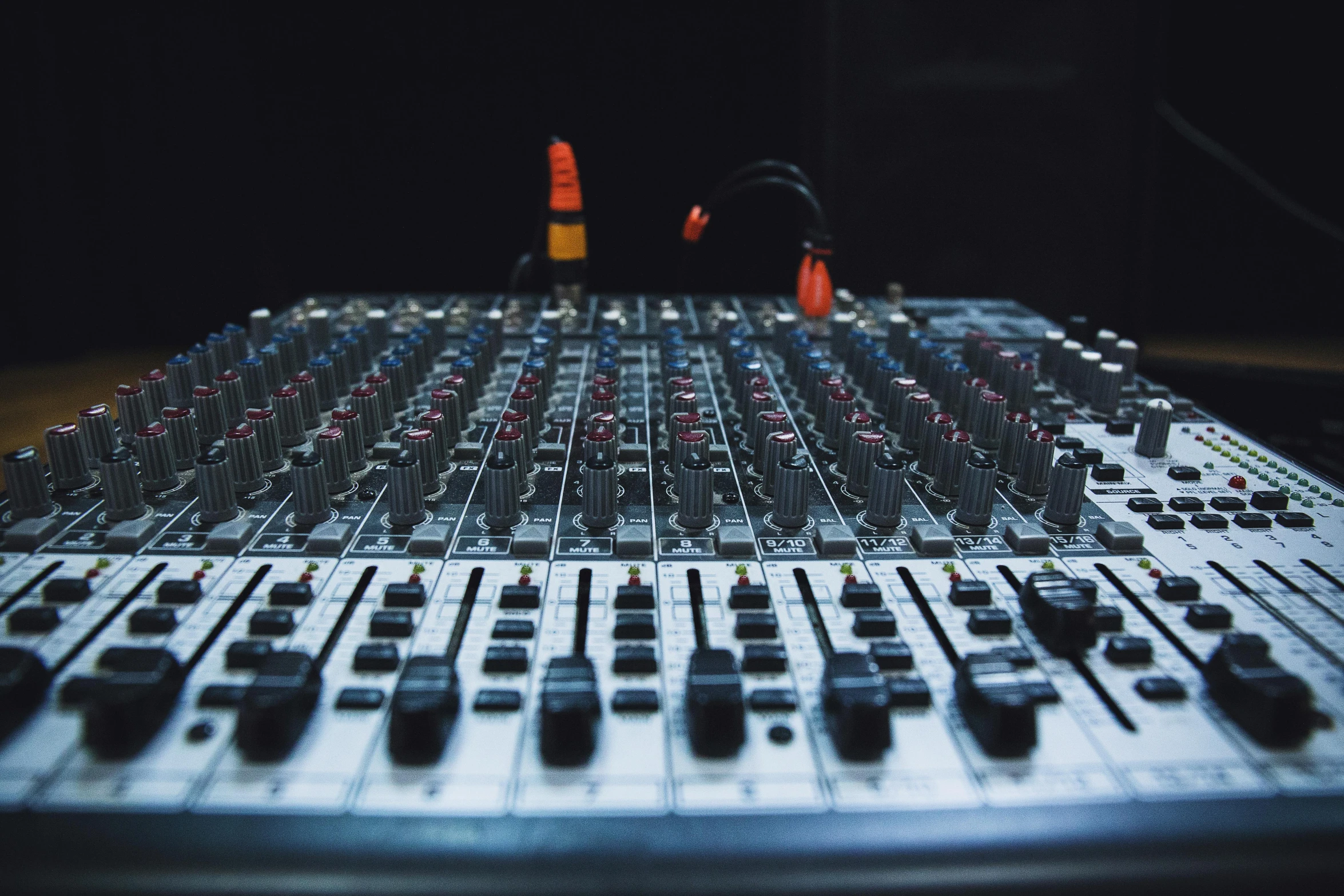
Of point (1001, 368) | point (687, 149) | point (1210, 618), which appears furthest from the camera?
point (687, 149)

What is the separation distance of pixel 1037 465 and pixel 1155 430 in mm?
363

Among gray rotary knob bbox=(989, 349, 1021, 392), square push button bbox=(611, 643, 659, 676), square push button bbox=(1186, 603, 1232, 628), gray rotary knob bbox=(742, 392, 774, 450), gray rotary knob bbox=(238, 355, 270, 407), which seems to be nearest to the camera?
square push button bbox=(611, 643, 659, 676)

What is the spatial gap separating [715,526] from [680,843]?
62 centimetres

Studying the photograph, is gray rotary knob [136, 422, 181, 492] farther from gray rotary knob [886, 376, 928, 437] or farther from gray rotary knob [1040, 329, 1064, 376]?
gray rotary knob [1040, 329, 1064, 376]

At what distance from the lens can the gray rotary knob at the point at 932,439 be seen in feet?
4.96

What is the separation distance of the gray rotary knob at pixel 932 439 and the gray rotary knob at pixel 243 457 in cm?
117

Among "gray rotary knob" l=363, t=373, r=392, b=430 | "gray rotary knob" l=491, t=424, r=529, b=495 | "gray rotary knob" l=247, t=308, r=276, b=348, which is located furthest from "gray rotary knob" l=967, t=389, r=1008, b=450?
"gray rotary knob" l=247, t=308, r=276, b=348

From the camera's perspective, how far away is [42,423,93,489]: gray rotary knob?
1405mm

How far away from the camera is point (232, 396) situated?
167 cm

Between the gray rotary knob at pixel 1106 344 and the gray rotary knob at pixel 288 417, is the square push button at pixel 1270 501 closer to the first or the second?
the gray rotary knob at pixel 1106 344

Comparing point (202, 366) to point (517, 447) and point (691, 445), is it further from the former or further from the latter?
point (691, 445)

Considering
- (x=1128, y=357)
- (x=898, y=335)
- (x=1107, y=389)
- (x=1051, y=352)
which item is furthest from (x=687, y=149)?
(x=1107, y=389)

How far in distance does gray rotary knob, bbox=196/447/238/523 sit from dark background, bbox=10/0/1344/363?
193 cm

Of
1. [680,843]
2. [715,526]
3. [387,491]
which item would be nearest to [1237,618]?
[715,526]
